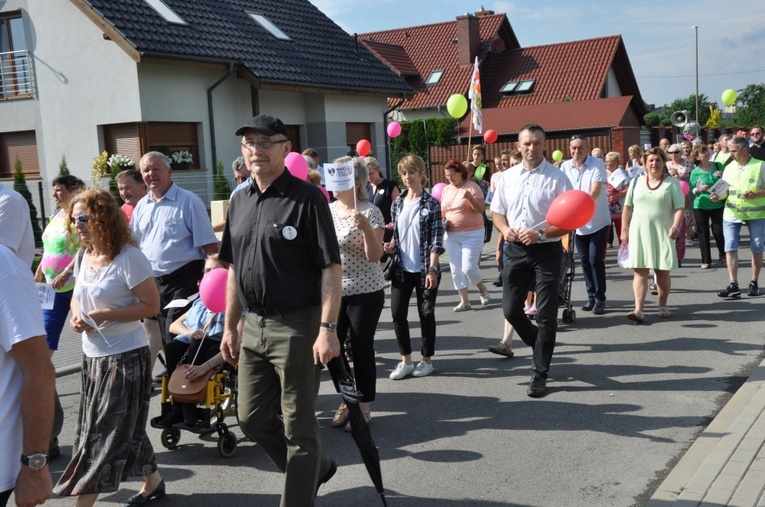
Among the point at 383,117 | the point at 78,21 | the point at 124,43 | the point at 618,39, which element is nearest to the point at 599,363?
the point at 124,43

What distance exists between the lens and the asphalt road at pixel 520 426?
467 centimetres

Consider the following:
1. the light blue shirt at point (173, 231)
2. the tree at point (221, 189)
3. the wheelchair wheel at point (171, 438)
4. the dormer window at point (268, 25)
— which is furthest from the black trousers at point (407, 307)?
the dormer window at point (268, 25)

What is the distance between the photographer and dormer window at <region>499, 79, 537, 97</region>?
4147 centimetres

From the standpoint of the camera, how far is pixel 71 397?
709cm

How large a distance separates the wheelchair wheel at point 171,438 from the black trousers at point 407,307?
197 centimetres

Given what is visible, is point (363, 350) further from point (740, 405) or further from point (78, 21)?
point (78, 21)

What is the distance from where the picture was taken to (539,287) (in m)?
6.46

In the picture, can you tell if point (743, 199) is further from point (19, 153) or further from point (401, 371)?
point (19, 153)

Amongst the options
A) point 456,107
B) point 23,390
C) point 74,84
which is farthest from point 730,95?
point 23,390

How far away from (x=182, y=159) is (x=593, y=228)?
1118 cm

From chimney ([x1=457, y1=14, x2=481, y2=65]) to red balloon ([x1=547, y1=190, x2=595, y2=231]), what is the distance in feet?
118

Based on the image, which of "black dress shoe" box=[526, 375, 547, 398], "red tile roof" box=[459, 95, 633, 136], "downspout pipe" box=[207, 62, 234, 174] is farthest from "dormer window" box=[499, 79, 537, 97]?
"black dress shoe" box=[526, 375, 547, 398]

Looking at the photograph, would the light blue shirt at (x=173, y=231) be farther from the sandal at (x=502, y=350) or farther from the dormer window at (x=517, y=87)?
the dormer window at (x=517, y=87)

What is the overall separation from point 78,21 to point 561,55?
Result: 2923 centimetres
